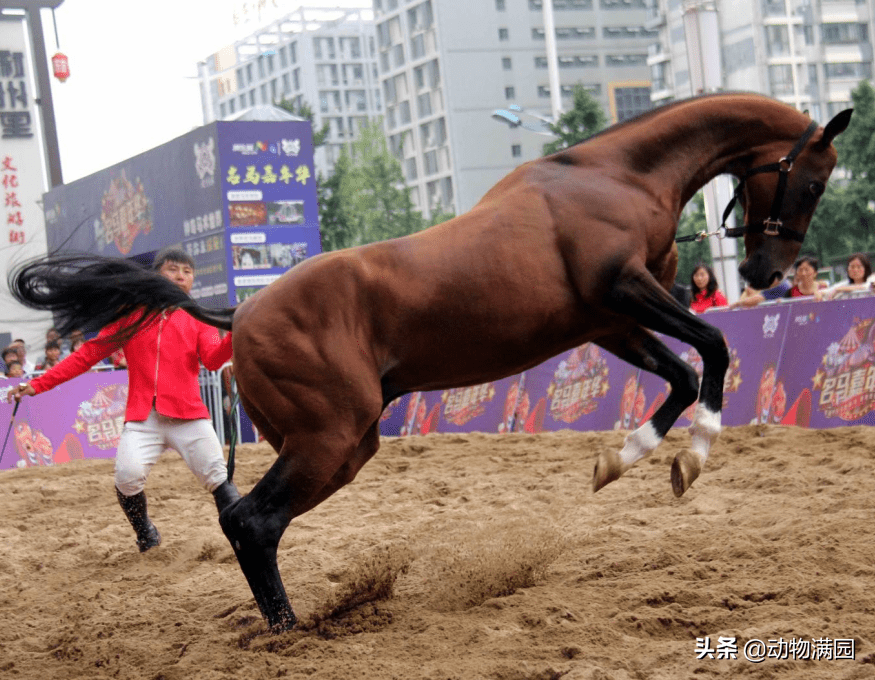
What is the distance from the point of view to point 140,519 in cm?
656

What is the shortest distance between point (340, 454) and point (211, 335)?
193cm

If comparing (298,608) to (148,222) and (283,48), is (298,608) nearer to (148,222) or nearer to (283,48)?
(148,222)

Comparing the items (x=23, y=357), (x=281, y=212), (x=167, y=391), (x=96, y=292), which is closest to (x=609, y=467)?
(x=96, y=292)

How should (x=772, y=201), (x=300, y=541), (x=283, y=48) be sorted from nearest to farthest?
(x=772, y=201) → (x=300, y=541) → (x=283, y=48)

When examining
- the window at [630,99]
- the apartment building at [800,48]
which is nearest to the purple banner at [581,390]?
the apartment building at [800,48]

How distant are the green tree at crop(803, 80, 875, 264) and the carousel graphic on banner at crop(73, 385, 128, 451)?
2378 centimetres

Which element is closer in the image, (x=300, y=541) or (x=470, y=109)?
(x=300, y=541)

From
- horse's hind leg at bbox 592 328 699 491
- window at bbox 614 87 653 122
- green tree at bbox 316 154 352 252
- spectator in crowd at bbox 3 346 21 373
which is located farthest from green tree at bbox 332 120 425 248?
horse's hind leg at bbox 592 328 699 491

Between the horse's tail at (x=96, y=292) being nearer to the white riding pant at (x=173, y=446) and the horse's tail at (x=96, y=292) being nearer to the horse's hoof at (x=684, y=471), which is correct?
the white riding pant at (x=173, y=446)

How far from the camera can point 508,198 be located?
4562mm

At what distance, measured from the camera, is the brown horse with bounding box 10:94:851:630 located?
441cm

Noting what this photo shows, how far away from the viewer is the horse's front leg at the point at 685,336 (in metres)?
Result: 4.38

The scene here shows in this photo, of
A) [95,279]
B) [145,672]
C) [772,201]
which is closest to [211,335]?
[95,279]

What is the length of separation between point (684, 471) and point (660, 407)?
1.25ft
